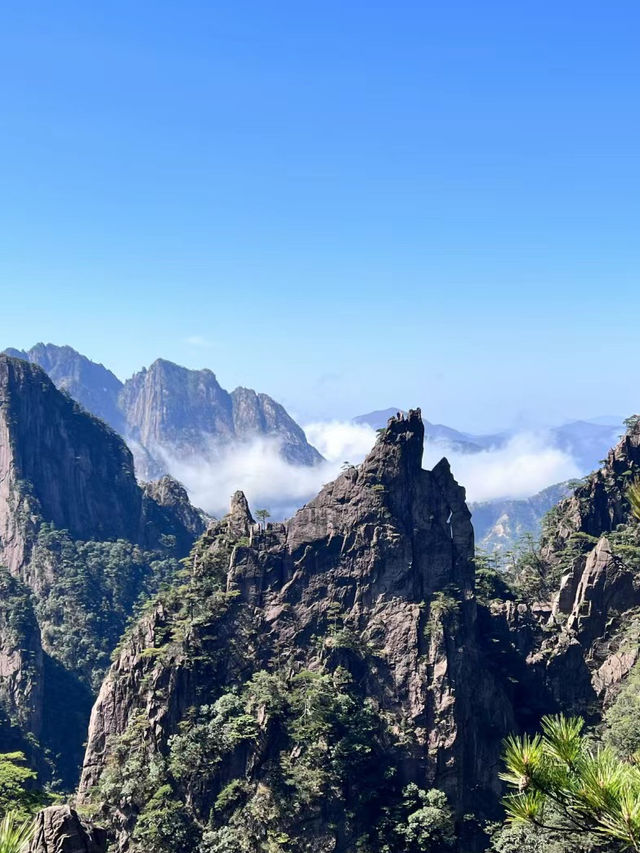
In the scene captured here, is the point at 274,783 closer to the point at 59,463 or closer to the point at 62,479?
the point at 62,479

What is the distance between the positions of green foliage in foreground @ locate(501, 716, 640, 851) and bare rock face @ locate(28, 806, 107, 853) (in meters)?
12.4

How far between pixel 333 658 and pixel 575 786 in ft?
144

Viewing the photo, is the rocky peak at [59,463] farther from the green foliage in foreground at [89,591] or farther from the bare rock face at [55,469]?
the green foliage in foreground at [89,591]

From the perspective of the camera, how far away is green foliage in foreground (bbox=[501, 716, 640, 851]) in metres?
10.7

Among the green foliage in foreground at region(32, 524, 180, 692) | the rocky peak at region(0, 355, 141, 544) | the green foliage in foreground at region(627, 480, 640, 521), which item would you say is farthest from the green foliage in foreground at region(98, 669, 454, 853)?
the rocky peak at region(0, 355, 141, 544)

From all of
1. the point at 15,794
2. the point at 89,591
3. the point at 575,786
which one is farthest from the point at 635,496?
the point at 89,591

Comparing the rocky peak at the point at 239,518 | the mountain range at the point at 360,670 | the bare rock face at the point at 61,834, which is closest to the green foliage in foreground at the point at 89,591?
the mountain range at the point at 360,670

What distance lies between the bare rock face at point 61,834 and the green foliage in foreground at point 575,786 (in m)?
12.4

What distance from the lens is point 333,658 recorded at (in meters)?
53.5

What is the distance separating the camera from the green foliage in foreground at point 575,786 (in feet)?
35.1

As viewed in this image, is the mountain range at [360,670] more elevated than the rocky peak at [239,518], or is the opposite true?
the rocky peak at [239,518]

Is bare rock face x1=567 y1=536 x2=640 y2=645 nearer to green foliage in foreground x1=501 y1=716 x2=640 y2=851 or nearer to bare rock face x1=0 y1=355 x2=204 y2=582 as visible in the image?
green foliage in foreground x1=501 y1=716 x2=640 y2=851

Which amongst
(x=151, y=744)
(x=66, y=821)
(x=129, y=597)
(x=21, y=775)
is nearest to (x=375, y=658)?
(x=151, y=744)

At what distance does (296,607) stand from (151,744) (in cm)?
1395
